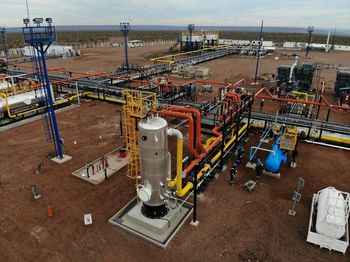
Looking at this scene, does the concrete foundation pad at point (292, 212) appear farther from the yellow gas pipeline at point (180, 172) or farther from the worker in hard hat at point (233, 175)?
the yellow gas pipeline at point (180, 172)

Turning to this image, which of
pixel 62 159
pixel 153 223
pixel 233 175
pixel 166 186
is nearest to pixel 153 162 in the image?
pixel 166 186

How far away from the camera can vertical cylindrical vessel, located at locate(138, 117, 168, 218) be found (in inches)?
345

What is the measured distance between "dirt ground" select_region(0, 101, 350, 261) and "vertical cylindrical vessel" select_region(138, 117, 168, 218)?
50.1 inches

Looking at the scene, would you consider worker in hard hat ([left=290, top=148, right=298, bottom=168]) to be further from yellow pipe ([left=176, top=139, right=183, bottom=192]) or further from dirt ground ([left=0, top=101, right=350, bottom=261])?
yellow pipe ([left=176, top=139, right=183, bottom=192])

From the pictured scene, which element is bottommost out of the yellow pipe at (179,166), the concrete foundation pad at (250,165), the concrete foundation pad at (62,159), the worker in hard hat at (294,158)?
the concrete foundation pad at (62,159)

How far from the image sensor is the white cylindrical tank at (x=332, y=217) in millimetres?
8914

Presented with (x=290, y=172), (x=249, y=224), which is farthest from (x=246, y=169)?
(x=249, y=224)

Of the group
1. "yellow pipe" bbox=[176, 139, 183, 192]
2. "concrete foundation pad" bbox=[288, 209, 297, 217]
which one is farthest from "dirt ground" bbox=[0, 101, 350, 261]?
"yellow pipe" bbox=[176, 139, 183, 192]

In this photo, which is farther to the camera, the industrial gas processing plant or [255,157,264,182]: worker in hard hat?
[255,157,264,182]: worker in hard hat

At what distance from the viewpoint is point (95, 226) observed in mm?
10055

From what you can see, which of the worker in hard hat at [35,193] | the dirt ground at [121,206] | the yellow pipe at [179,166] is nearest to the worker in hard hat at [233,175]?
the dirt ground at [121,206]

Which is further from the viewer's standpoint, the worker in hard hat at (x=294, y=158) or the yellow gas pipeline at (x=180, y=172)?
the worker in hard hat at (x=294, y=158)

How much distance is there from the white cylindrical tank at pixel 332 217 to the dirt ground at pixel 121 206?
73 centimetres

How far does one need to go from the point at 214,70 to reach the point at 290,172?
1175 inches
